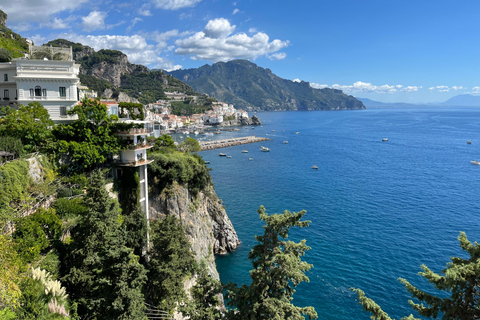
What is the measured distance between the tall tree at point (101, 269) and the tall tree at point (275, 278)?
418cm

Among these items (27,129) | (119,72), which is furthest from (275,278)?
(119,72)

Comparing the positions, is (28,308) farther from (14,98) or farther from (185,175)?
(14,98)

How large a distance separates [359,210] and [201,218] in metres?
21.8

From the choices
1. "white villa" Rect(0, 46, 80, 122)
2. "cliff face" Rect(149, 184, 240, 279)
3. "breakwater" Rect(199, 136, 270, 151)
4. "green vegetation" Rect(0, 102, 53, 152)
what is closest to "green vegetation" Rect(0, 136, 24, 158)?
"green vegetation" Rect(0, 102, 53, 152)

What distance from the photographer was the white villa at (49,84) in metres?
18.9

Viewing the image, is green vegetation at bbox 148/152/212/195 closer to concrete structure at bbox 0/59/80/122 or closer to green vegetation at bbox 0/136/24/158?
concrete structure at bbox 0/59/80/122

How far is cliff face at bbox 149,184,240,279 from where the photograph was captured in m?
20.9

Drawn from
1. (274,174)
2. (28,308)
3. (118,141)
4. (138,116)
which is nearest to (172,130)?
(274,174)

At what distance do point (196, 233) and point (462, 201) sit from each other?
37.2 meters

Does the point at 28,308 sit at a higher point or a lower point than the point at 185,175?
lower

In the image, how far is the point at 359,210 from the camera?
3603cm

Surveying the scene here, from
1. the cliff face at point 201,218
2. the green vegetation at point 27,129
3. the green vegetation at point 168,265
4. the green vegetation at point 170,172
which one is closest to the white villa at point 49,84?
the green vegetation at point 27,129

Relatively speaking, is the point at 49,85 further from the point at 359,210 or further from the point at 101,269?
the point at 359,210

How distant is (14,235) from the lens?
11359mm
